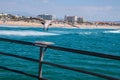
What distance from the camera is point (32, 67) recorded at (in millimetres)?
15703

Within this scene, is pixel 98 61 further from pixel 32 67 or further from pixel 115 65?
pixel 32 67

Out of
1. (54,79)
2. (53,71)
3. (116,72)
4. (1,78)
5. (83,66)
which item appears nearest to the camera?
(1,78)

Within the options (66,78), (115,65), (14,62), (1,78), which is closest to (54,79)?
(66,78)

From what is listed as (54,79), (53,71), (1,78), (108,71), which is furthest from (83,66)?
(1,78)

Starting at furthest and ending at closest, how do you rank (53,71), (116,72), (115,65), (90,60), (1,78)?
(90,60)
(115,65)
(116,72)
(53,71)
(1,78)

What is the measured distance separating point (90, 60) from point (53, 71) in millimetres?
6421

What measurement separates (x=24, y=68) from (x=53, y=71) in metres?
1.44

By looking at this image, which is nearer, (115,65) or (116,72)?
(116,72)

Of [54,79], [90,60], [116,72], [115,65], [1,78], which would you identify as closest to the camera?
[1,78]

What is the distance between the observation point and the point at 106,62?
20594 millimetres

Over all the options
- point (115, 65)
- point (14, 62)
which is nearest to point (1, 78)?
point (14, 62)

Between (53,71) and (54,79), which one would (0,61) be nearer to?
(53,71)

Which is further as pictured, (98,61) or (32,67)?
(98,61)

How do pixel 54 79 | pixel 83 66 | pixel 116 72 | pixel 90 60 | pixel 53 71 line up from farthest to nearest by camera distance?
pixel 90 60
pixel 83 66
pixel 116 72
pixel 53 71
pixel 54 79
